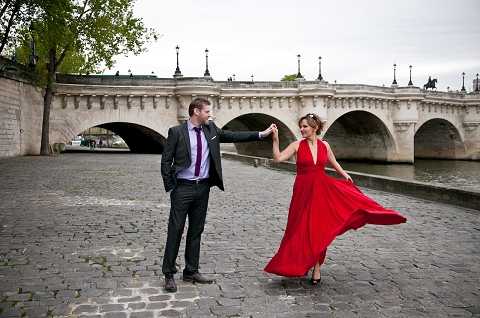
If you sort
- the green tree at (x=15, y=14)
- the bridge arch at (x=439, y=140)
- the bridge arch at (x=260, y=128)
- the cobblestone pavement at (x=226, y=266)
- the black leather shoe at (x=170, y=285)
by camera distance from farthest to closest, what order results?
the bridge arch at (x=439, y=140) < the bridge arch at (x=260, y=128) < the green tree at (x=15, y=14) < the black leather shoe at (x=170, y=285) < the cobblestone pavement at (x=226, y=266)

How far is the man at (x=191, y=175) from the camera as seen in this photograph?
15.6 feet

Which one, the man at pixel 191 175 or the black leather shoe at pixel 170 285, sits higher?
the man at pixel 191 175

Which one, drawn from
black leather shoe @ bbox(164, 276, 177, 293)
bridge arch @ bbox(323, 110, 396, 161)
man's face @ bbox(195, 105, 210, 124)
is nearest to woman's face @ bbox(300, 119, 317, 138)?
man's face @ bbox(195, 105, 210, 124)

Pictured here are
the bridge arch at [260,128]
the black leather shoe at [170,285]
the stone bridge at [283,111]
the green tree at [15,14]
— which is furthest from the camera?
the bridge arch at [260,128]

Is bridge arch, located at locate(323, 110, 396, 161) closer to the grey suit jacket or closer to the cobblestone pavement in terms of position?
the cobblestone pavement

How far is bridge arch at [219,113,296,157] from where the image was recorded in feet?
130

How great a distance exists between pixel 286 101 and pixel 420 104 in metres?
14.9

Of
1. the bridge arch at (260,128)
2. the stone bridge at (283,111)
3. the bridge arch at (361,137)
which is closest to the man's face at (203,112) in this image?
the stone bridge at (283,111)

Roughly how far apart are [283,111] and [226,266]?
109 feet

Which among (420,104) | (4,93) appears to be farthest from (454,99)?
(4,93)

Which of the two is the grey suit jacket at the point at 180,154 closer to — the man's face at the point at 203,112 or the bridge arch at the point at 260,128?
the man's face at the point at 203,112

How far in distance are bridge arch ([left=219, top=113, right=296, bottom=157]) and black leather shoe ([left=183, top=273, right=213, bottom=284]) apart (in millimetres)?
32551

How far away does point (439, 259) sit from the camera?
596 centimetres

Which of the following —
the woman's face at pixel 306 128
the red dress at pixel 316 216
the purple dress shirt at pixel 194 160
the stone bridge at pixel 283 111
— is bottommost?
the red dress at pixel 316 216
